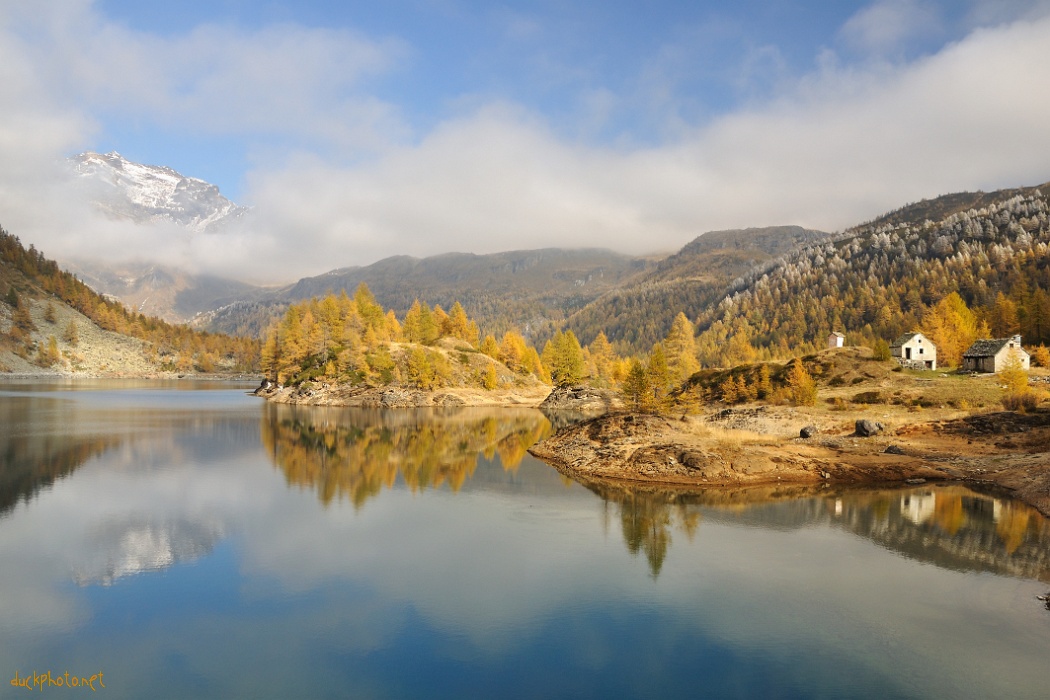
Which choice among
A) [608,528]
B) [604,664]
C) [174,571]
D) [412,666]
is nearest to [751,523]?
[608,528]

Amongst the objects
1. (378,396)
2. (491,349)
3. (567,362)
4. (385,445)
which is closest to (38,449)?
(385,445)

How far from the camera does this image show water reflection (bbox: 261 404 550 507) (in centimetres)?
5256

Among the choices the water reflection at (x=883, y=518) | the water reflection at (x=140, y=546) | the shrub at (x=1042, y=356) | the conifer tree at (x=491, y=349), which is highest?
the conifer tree at (x=491, y=349)

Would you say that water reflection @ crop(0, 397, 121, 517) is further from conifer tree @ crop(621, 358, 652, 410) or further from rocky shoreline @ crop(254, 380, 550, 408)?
conifer tree @ crop(621, 358, 652, 410)

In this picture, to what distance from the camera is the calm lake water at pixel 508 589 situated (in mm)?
Answer: 19141

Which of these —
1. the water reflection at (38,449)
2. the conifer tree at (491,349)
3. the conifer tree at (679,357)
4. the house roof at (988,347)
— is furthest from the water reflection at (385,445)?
the house roof at (988,347)

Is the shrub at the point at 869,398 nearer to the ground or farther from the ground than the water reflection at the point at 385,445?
farther from the ground

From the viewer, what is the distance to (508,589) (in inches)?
1039

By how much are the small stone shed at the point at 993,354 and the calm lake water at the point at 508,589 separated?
5852 centimetres

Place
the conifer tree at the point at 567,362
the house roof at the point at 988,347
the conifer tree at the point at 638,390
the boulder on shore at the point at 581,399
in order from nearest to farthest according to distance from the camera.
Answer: the house roof at the point at 988,347
the conifer tree at the point at 638,390
the boulder on shore at the point at 581,399
the conifer tree at the point at 567,362

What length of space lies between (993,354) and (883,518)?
2790 inches

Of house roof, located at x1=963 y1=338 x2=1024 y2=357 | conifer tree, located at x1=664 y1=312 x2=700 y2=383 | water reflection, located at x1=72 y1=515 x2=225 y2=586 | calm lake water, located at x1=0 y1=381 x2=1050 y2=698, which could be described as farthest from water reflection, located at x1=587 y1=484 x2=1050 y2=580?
conifer tree, located at x1=664 y1=312 x2=700 y2=383

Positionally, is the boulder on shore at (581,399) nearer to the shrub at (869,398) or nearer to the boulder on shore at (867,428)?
the shrub at (869,398)

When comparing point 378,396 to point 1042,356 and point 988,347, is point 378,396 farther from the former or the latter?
point 1042,356
